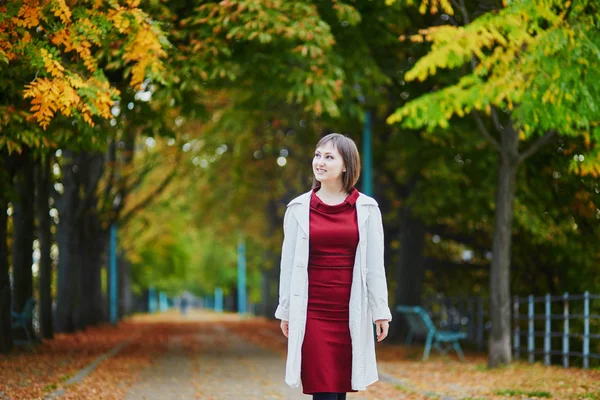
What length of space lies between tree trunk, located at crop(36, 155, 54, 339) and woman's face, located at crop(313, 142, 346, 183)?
16.8 m

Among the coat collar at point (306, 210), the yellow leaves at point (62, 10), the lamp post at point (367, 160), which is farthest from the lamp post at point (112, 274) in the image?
the coat collar at point (306, 210)

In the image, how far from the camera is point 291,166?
29.7 metres

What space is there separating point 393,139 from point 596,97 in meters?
10.4

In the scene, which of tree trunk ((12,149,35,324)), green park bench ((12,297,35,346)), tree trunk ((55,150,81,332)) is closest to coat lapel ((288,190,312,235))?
green park bench ((12,297,35,346))

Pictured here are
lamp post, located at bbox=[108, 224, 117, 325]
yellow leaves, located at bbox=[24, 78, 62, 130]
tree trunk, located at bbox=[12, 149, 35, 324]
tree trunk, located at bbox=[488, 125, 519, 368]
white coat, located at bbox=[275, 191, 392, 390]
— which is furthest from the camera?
lamp post, located at bbox=[108, 224, 117, 325]

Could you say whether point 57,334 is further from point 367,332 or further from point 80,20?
point 367,332

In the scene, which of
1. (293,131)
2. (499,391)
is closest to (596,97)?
(499,391)

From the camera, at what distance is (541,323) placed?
19.1m

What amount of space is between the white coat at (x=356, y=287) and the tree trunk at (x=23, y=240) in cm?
1445

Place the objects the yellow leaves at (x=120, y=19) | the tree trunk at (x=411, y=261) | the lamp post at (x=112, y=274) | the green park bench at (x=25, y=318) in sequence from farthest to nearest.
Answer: the lamp post at (x=112, y=274) → the tree trunk at (x=411, y=261) → the green park bench at (x=25, y=318) → the yellow leaves at (x=120, y=19)

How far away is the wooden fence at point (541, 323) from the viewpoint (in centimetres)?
1608

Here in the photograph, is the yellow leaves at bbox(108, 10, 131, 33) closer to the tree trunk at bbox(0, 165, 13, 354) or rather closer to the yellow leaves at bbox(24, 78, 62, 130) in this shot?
the yellow leaves at bbox(24, 78, 62, 130)

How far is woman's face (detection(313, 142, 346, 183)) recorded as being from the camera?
18.4ft

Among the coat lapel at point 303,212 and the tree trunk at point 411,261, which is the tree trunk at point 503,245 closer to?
the tree trunk at point 411,261
